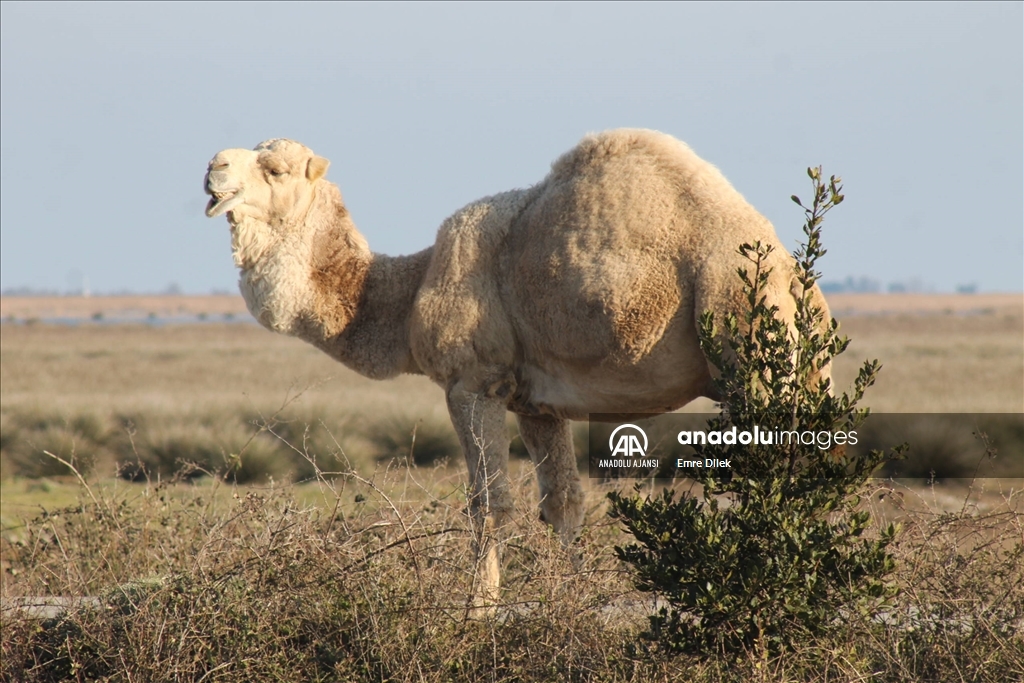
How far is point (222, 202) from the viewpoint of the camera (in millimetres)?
6781

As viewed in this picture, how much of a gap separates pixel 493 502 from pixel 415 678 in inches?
41.1

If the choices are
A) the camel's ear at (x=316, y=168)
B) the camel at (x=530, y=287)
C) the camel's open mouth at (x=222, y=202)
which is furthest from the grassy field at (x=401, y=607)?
the camel's ear at (x=316, y=168)

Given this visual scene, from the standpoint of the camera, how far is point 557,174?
→ 6637mm

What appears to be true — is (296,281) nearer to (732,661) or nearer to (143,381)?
(732,661)

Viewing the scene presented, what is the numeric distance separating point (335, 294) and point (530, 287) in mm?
1397

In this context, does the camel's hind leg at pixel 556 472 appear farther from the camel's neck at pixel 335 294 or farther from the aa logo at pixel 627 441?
the camel's neck at pixel 335 294

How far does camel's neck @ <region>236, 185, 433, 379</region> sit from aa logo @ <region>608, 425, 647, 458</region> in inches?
49.9

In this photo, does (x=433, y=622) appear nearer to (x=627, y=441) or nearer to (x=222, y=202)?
(x=627, y=441)

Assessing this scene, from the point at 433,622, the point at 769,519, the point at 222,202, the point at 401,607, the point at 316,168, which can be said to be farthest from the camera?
the point at 316,168

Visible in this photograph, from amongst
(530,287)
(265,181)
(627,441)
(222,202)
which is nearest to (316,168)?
(265,181)

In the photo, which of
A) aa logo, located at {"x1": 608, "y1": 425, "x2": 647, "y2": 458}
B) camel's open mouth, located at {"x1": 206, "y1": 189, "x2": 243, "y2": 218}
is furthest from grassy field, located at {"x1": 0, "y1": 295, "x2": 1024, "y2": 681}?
camel's open mouth, located at {"x1": 206, "y1": 189, "x2": 243, "y2": 218}

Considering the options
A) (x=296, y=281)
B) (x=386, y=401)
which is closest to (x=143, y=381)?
(x=386, y=401)

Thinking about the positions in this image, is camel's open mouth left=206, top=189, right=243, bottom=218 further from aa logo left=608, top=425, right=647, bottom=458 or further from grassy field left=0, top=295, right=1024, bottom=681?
aa logo left=608, top=425, right=647, bottom=458

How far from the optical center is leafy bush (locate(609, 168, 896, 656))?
5094mm
